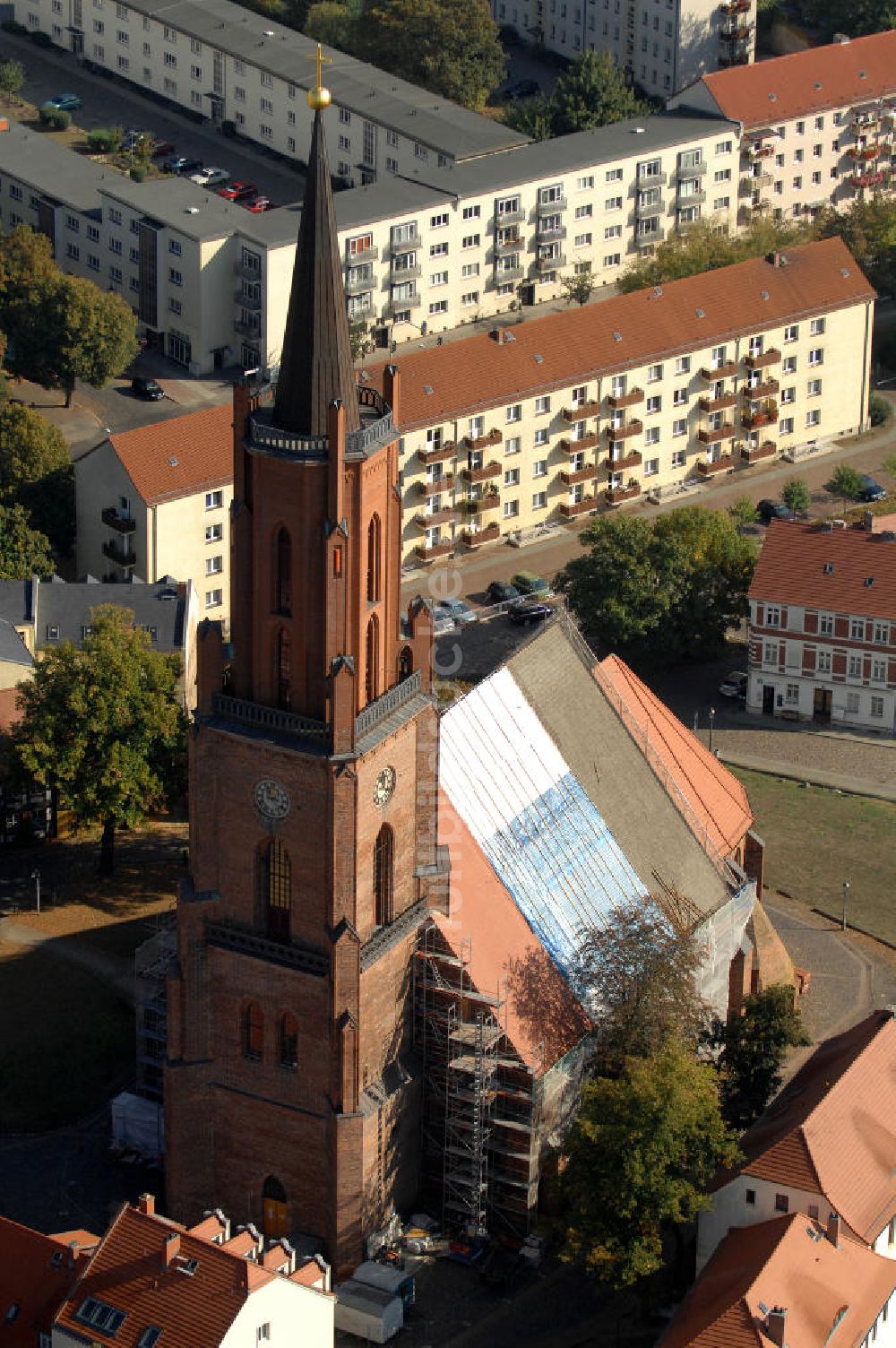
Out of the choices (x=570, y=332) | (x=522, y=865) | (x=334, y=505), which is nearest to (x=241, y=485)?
(x=334, y=505)

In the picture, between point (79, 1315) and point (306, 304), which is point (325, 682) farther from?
point (79, 1315)

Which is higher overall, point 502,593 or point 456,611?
point 456,611

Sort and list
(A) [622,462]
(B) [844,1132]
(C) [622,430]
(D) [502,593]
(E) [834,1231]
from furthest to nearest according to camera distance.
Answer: (A) [622,462] < (C) [622,430] < (D) [502,593] < (B) [844,1132] < (E) [834,1231]

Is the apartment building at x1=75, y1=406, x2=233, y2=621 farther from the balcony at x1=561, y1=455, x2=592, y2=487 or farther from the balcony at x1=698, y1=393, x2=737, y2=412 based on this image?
the balcony at x1=698, y1=393, x2=737, y2=412

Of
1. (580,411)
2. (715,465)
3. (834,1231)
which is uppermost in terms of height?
(580,411)

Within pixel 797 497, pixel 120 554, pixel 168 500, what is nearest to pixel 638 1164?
pixel 168 500

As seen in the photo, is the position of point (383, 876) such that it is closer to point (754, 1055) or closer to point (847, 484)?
point (754, 1055)

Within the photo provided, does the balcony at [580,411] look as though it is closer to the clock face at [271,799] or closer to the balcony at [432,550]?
the balcony at [432,550]
